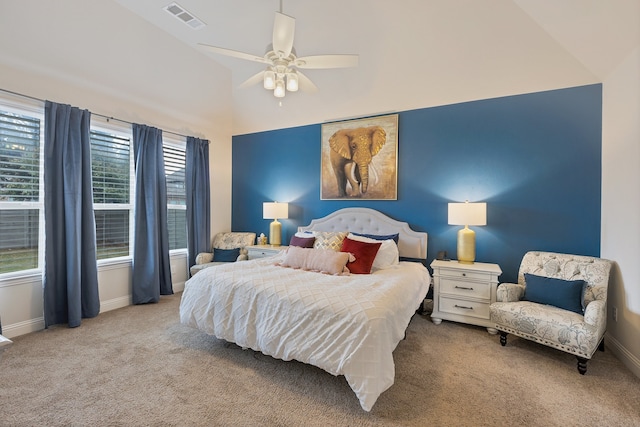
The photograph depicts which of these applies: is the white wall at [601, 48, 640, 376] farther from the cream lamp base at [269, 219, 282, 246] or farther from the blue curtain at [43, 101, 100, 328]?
the blue curtain at [43, 101, 100, 328]

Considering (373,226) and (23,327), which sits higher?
(373,226)

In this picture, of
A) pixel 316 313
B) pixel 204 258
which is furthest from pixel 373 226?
pixel 204 258

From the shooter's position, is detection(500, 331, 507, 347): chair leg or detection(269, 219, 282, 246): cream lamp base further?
detection(269, 219, 282, 246): cream lamp base

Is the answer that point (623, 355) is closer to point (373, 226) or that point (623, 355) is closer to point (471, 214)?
point (471, 214)

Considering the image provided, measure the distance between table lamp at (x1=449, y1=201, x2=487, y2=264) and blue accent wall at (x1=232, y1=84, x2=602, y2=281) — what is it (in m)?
0.32

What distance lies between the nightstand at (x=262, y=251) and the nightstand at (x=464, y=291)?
223 cm

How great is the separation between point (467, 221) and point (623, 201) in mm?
1274

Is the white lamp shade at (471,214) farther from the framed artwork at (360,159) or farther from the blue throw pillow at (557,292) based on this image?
the framed artwork at (360,159)

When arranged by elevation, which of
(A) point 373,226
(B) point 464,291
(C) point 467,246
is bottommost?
(B) point 464,291

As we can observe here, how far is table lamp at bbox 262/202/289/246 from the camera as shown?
4.50 meters

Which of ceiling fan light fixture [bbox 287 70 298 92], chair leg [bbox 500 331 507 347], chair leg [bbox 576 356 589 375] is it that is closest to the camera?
chair leg [bbox 576 356 589 375]

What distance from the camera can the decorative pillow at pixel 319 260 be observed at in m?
2.92

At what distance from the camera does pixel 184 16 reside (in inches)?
131

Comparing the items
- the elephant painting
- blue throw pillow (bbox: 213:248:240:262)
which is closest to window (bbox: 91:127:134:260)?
blue throw pillow (bbox: 213:248:240:262)
